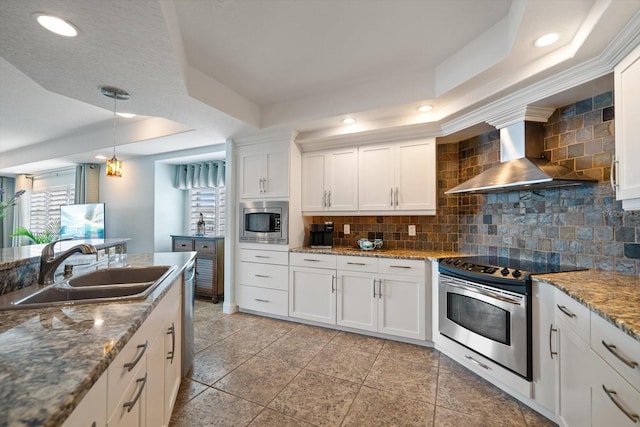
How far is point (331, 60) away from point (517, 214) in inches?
85.7

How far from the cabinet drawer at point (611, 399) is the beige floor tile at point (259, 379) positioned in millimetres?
1775

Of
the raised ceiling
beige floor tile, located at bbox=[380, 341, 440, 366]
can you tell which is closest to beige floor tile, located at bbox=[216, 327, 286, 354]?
beige floor tile, located at bbox=[380, 341, 440, 366]

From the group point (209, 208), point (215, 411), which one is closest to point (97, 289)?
point (215, 411)

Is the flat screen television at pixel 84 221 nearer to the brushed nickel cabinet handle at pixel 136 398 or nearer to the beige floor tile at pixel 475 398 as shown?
the brushed nickel cabinet handle at pixel 136 398

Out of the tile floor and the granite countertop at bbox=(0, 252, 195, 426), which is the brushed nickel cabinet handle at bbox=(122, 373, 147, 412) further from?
the tile floor

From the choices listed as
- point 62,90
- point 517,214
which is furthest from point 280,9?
point 517,214

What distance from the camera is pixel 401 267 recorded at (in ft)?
9.20

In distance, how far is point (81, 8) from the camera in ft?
4.65

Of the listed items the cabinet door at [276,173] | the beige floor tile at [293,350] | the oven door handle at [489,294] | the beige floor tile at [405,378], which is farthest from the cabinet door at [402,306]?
the cabinet door at [276,173]

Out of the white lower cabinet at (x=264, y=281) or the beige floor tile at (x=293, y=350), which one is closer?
the beige floor tile at (x=293, y=350)

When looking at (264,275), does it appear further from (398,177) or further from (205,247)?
(398,177)

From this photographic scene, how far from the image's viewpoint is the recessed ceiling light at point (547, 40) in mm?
1676

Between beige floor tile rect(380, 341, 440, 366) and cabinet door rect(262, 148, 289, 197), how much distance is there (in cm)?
200

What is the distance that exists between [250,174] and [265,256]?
3.57ft
